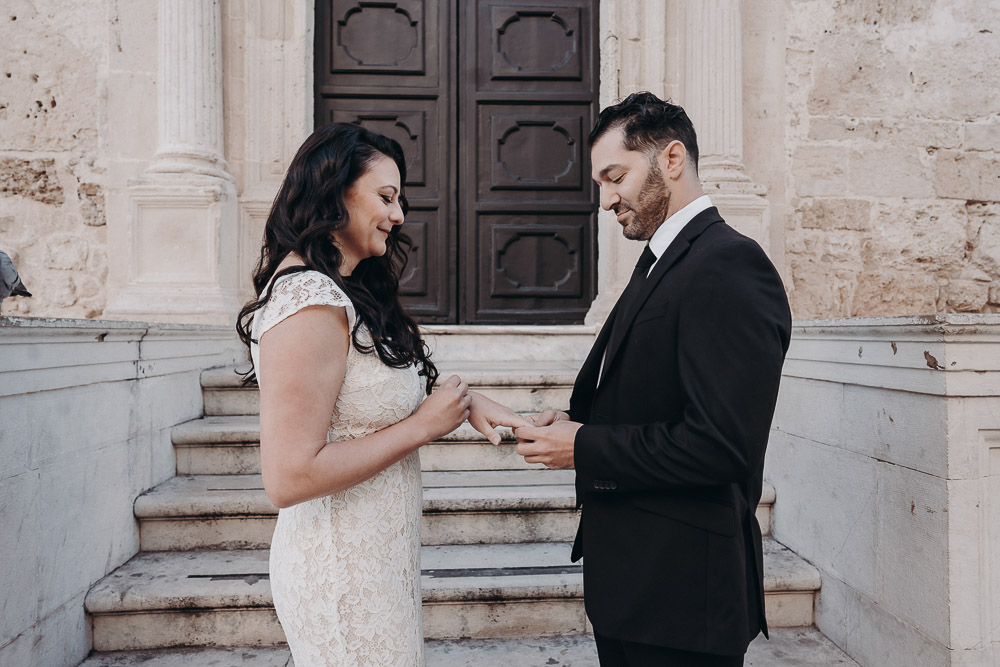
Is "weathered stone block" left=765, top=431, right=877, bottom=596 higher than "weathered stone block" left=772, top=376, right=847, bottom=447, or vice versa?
"weathered stone block" left=772, top=376, right=847, bottom=447

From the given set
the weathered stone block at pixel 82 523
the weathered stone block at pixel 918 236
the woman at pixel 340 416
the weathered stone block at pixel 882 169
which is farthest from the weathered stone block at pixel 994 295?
the weathered stone block at pixel 82 523

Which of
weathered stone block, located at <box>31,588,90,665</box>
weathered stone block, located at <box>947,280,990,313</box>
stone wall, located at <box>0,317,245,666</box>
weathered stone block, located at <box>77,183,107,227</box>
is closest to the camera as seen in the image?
stone wall, located at <box>0,317,245,666</box>

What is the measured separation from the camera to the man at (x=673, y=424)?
4.00 ft

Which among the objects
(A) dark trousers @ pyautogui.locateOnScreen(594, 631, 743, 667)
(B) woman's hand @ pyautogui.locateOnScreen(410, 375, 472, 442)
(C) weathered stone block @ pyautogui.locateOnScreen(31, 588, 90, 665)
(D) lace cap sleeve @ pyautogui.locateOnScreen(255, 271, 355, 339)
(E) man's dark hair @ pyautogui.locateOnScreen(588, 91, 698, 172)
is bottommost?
(C) weathered stone block @ pyautogui.locateOnScreen(31, 588, 90, 665)

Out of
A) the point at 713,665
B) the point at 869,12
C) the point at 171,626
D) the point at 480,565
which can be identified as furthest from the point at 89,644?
the point at 869,12

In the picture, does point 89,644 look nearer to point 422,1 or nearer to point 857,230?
point 422,1

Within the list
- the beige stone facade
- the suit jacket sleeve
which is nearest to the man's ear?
the suit jacket sleeve

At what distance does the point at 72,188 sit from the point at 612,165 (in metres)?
4.35

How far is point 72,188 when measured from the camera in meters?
4.46

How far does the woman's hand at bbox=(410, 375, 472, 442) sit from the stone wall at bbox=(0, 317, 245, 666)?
152 centimetres

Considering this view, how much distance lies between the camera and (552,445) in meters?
1.40

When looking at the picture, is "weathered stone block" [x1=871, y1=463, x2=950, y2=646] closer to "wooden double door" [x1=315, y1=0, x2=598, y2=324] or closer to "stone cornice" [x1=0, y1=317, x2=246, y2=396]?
"stone cornice" [x1=0, y1=317, x2=246, y2=396]

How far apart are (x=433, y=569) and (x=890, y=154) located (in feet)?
14.2

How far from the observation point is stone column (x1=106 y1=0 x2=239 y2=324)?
A: 4207 mm
